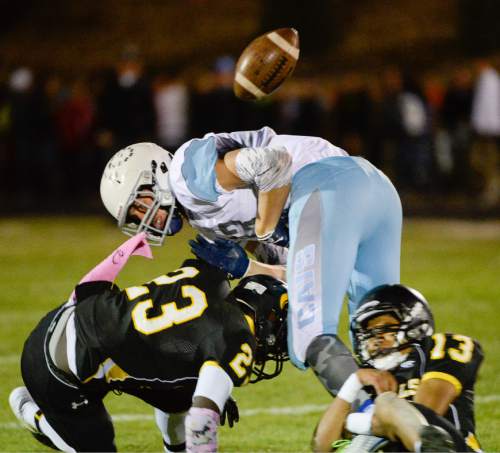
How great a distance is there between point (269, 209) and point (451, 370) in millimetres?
901

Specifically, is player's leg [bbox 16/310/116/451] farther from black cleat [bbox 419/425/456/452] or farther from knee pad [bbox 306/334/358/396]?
black cleat [bbox 419/425/456/452]

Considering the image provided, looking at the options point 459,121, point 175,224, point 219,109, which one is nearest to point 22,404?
point 175,224

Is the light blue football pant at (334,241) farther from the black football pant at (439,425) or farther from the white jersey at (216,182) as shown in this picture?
the black football pant at (439,425)

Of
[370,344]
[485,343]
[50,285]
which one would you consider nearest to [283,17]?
[50,285]

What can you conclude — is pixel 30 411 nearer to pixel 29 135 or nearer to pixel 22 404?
pixel 22 404

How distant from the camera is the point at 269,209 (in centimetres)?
418

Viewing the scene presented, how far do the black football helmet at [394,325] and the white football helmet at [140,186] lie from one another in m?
1.00

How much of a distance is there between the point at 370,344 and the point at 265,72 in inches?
58.6

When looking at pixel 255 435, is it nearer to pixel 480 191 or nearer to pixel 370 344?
pixel 370 344

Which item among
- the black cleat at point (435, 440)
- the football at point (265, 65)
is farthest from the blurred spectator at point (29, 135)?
the black cleat at point (435, 440)

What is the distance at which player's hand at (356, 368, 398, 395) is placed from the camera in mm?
3627

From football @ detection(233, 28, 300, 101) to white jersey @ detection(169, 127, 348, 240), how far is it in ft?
1.25

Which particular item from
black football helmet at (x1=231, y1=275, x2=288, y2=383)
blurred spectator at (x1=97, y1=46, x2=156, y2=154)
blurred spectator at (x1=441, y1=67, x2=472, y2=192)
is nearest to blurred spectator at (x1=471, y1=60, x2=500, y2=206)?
blurred spectator at (x1=441, y1=67, x2=472, y2=192)

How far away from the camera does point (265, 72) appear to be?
479cm
